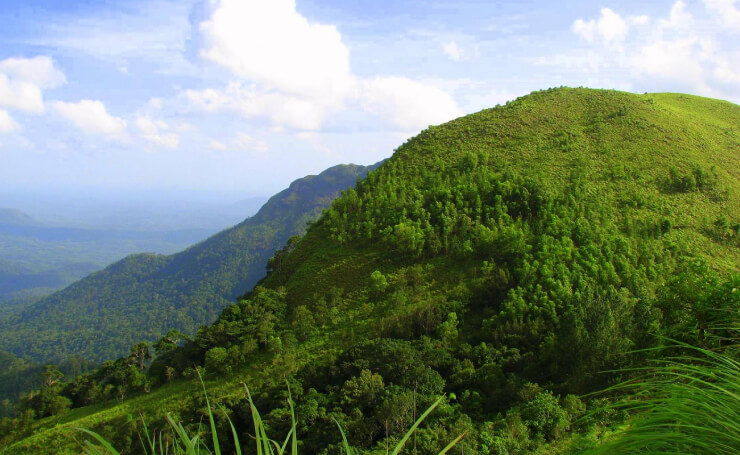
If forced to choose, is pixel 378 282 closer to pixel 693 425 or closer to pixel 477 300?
pixel 477 300

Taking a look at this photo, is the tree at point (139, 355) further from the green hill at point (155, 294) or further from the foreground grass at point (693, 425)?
the green hill at point (155, 294)

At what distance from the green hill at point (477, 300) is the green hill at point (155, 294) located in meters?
61.9

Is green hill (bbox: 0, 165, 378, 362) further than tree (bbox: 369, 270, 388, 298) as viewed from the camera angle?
Yes

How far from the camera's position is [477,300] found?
2656 centimetres

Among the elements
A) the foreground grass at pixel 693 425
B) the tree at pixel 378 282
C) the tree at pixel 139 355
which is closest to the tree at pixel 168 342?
the tree at pixel 139 355

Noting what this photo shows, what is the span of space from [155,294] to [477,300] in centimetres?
12134

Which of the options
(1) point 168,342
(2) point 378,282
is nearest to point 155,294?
(1) point 168,342

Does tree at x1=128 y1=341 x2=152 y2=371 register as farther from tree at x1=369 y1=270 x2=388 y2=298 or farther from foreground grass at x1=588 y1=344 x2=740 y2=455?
foreground grass at x1=588 y1=344 x2=740 y2=455

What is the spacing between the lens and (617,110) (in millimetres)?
50562

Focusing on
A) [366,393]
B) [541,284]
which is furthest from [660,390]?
[541,284]

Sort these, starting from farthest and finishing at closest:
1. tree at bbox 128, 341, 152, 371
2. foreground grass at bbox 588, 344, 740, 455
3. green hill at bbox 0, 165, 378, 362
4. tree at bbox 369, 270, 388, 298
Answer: green hill at bbox 0, 165, 378, 362 < tree at bbox 128, 341, 152, 371 < tree at bbox 369, 270, 388, 298 < foreground grass at bbox 588, 344, 740, 455

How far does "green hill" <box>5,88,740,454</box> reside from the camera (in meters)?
17.2

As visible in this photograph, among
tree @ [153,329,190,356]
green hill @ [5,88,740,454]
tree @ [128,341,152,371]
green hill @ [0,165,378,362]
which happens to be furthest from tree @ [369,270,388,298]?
green hill @ [0,165,378,362]

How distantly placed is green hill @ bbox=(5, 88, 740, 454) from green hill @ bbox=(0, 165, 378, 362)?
6190 centimetres
